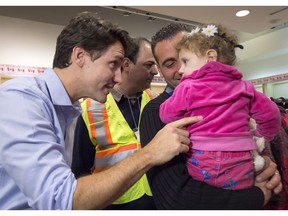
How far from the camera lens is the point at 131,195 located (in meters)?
1.52

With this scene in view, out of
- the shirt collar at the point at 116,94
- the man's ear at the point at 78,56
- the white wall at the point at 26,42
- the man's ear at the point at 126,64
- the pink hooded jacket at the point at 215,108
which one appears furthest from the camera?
the white wall at the point at 26,42

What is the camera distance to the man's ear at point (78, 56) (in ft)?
4.34

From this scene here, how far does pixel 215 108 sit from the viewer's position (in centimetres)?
96

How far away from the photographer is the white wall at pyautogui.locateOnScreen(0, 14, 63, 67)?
354 centimetres

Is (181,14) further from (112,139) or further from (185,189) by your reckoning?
(185,189)

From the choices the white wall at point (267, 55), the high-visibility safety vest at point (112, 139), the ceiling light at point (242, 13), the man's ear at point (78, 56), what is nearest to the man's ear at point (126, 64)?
the high-visibility safety vest at point (112, 139)

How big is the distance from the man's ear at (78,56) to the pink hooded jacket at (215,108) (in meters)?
0.55

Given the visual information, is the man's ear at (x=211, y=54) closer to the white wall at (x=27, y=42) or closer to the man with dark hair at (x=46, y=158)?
the man with dark hair at (x=46, y=158)

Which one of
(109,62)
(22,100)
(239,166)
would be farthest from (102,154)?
(239,166)

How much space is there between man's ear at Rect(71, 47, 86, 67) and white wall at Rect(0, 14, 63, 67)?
2.64 m

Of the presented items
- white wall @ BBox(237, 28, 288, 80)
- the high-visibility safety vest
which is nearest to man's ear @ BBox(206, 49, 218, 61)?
the high-visibility safety vest

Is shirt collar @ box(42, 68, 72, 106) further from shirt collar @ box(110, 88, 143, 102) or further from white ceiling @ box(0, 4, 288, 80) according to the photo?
white ceiling @ box(0, 4, 288, 80)

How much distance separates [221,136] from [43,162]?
0.59 metres

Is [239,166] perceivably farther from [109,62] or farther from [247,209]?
[109,62]
